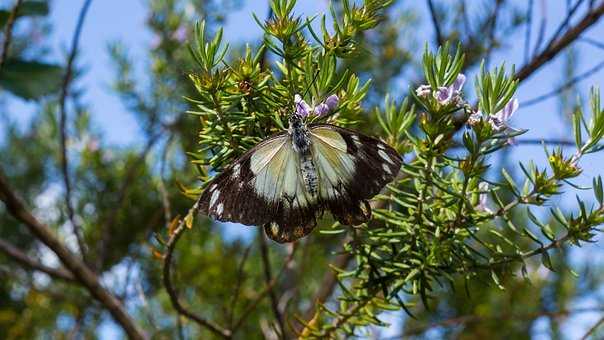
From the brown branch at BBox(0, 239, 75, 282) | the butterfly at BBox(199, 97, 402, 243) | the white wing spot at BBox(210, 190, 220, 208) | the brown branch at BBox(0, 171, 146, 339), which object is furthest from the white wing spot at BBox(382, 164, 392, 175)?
the brown branch at BBox(0, 239, 75, 282)

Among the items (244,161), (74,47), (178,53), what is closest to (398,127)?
(244,161)

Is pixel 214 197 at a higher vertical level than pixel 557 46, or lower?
lower

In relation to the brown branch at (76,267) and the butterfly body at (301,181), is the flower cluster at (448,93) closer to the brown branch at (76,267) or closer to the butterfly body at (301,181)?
the butterfly body at (301,181)

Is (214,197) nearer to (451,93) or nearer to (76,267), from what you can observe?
(451,93)

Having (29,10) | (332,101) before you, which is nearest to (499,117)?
(332,101)

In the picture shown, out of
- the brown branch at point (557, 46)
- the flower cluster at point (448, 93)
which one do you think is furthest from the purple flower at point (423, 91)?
the brown branch at point (557, 46)

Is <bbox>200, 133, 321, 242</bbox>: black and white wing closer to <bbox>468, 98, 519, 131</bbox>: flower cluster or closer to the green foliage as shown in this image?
the green foliage

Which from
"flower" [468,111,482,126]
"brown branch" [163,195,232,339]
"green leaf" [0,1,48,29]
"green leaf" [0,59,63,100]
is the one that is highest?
"green leaf" [0,1,48,29]
